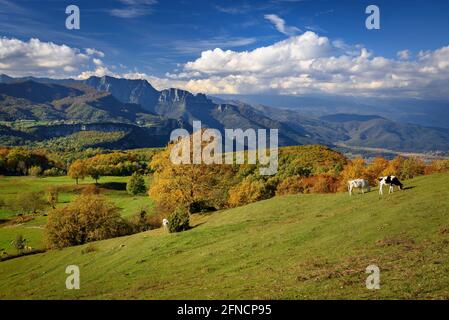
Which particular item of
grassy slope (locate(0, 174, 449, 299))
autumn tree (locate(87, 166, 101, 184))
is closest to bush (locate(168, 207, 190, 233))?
grassy slope (locate(0, 174, 449, 299))

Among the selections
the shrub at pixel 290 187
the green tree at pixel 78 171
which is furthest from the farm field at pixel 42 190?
the shrub at pixel 290 187

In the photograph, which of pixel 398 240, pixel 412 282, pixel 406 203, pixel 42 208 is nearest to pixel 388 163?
pixel 406 203

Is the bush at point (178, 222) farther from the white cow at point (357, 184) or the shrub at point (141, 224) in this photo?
the shrub at point (141, 224)

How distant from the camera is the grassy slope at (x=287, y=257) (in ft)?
72.1

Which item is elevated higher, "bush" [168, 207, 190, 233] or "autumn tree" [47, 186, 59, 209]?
"bush" [168, 207, 190, 233]

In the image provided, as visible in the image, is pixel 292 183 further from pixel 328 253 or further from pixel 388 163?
pixel 328 253

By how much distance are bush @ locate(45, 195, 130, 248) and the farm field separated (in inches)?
653

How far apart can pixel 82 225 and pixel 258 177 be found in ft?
221

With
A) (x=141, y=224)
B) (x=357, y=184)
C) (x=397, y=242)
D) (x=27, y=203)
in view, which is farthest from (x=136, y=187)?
(x=397, y=242)

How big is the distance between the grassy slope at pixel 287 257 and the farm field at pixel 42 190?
4897cm

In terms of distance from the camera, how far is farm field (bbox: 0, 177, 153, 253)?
321ft

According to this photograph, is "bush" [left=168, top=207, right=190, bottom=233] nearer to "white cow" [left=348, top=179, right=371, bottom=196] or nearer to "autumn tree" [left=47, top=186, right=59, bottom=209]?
"white cow" [left=348, top=179, right=371, bottom=196]

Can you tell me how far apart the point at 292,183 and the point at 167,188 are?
5838cm

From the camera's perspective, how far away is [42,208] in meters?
139
